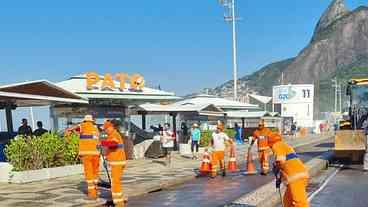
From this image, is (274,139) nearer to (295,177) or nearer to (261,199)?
(295,177)

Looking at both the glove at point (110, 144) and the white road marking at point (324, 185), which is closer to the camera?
the glove at point (110, 144)

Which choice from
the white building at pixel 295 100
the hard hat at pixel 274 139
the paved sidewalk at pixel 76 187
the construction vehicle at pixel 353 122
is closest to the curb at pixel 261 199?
the hard hat at pixel 274 139

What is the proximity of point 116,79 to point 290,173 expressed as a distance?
17.1 metres

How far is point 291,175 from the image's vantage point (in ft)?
28.1

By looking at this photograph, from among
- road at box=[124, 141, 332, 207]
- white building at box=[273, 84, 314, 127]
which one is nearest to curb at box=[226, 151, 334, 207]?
road at box=[124, 141, 332, 207]

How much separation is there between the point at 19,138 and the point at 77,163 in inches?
118

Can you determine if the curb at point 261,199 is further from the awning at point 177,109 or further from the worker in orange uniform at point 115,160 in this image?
the awning at point 177,109

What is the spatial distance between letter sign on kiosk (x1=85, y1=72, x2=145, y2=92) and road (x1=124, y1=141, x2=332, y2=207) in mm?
7390

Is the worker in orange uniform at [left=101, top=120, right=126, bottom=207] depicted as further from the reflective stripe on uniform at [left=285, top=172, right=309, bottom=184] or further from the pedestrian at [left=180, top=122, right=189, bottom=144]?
the pedestrian at [left=180, top=122, right=189, bottom=144]

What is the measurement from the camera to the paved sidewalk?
12.3 meters

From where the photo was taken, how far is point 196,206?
465 inches

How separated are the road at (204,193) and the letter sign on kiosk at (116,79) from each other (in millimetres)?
7390

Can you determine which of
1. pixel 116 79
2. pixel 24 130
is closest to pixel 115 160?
pixel 24 130

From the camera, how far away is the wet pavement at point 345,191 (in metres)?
12.1
